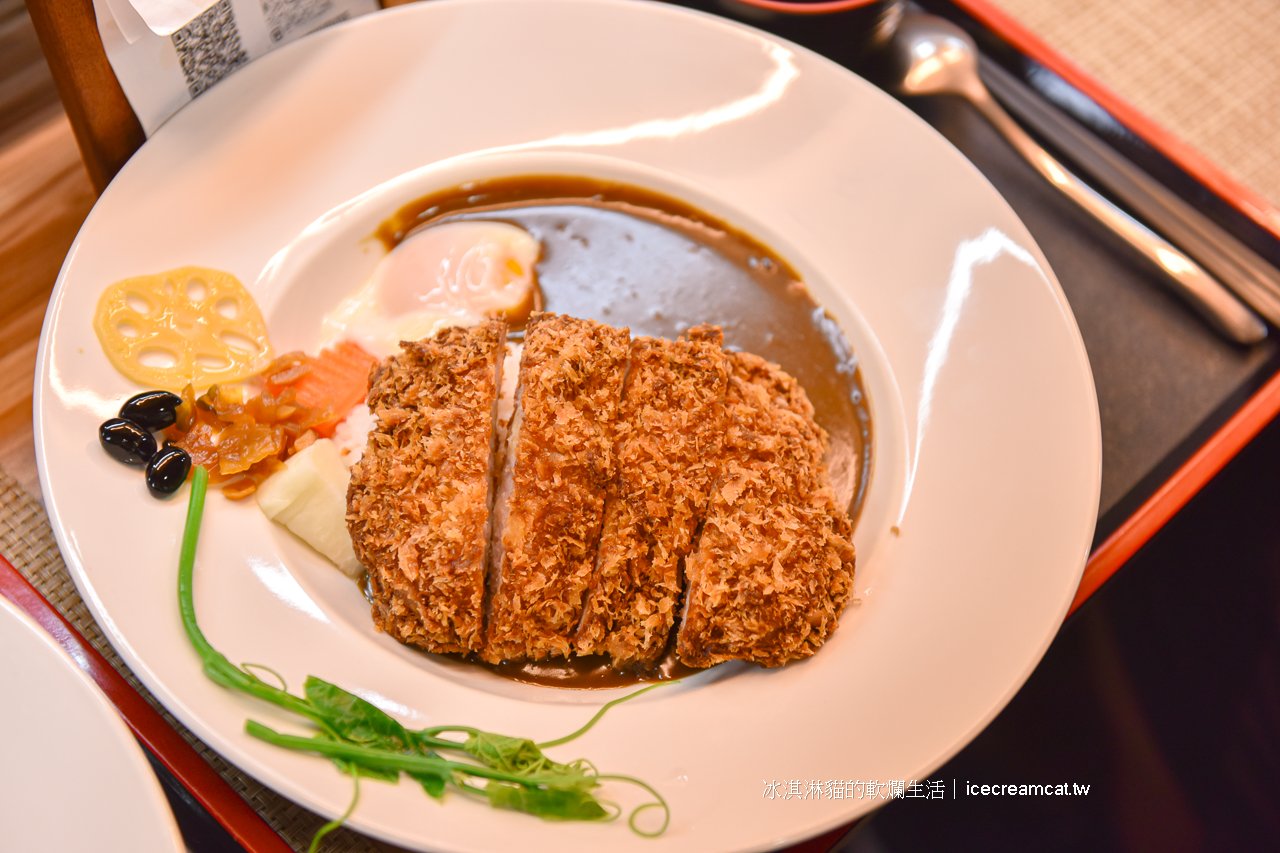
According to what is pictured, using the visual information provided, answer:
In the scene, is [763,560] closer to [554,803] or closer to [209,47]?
[554,803]

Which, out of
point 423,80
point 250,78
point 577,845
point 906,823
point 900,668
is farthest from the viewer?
point 423,80

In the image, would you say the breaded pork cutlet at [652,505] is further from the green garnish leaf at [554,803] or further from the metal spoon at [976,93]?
the metal spoon at [976,93]

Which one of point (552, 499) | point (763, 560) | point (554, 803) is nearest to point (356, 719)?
point (554, 803)

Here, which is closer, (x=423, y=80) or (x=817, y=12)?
(x=423, y=80)

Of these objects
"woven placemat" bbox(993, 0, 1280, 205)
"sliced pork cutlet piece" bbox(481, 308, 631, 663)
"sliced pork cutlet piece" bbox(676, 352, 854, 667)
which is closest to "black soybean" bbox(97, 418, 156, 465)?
"sliced pork cutlet piece" bbox(481, 308, 631, 663)

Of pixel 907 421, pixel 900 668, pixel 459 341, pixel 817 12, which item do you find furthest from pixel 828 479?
pixel 817 12

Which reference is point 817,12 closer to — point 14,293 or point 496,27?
point 496,27

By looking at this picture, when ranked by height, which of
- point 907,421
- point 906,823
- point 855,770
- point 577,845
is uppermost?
point 907,421

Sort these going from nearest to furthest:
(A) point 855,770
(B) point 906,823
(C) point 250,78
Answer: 1. (A) point 855,770
2. (B) point 906,823
3. (C) point 250,78
